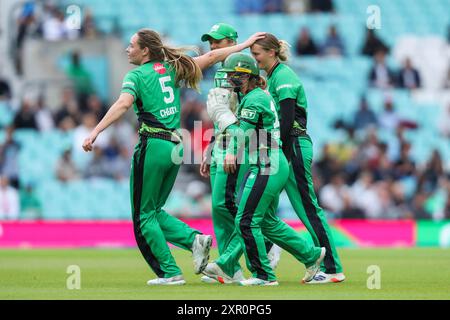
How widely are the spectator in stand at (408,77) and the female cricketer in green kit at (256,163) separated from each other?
12.7 meters

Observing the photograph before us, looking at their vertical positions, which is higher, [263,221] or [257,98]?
[257,98]

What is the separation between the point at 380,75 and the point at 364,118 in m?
1.41

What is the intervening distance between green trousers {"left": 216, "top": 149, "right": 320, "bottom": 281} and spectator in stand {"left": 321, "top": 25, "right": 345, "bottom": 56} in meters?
12.8

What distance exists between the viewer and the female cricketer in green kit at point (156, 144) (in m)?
9.12

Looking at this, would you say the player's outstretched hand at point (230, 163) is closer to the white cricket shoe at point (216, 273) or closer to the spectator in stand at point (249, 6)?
the white cricket shoe at point (216, 273)

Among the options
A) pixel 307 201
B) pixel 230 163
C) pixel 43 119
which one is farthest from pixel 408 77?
pixel 230 163

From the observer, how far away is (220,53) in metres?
9.56

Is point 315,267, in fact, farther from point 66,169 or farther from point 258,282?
point 66,169

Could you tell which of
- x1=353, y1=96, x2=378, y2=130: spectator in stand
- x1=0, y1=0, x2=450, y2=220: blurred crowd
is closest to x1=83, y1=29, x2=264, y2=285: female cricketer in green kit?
x1=0, y1=0, x2=450, y2=220: blurred crowd

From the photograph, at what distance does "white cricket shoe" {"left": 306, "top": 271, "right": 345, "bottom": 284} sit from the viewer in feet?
30.9

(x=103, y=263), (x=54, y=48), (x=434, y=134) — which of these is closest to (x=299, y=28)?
(x=434, y=134)

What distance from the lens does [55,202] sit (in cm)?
1861

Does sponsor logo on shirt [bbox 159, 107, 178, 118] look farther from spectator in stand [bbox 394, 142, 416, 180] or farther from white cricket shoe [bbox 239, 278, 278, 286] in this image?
spectator in stand [bbox 394, 142, 416, 180]

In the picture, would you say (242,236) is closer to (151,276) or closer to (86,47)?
(151,276)
